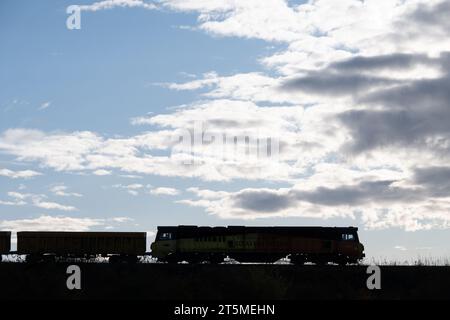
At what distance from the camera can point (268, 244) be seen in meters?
48.3

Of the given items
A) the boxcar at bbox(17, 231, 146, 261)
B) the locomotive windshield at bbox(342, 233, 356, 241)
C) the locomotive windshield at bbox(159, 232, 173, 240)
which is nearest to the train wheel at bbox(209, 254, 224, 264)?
the locomotive windshield at bbox(159, 232, 173, 240)

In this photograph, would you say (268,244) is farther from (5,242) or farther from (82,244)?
(5,242)

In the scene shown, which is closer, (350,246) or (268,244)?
(350,246)

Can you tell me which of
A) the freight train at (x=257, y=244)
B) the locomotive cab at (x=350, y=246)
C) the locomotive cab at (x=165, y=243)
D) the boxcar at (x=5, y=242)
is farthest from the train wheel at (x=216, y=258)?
the boxcar at (x=5, y=242)

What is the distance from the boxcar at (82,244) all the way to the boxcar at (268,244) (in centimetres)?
326

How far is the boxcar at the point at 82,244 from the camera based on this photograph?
4994 cm

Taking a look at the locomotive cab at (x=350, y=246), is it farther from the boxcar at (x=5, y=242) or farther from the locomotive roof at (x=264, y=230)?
the boxcar at (x=5, y=242)

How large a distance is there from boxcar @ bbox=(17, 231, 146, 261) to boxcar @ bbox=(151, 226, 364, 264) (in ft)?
10.7

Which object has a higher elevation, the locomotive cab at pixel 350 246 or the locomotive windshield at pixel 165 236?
the locomotive windshield at pixel 165 236

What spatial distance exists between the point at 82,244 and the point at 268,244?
13953mm

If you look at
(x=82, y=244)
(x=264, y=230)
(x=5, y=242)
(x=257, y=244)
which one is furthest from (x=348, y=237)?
(x=5, y=242)
